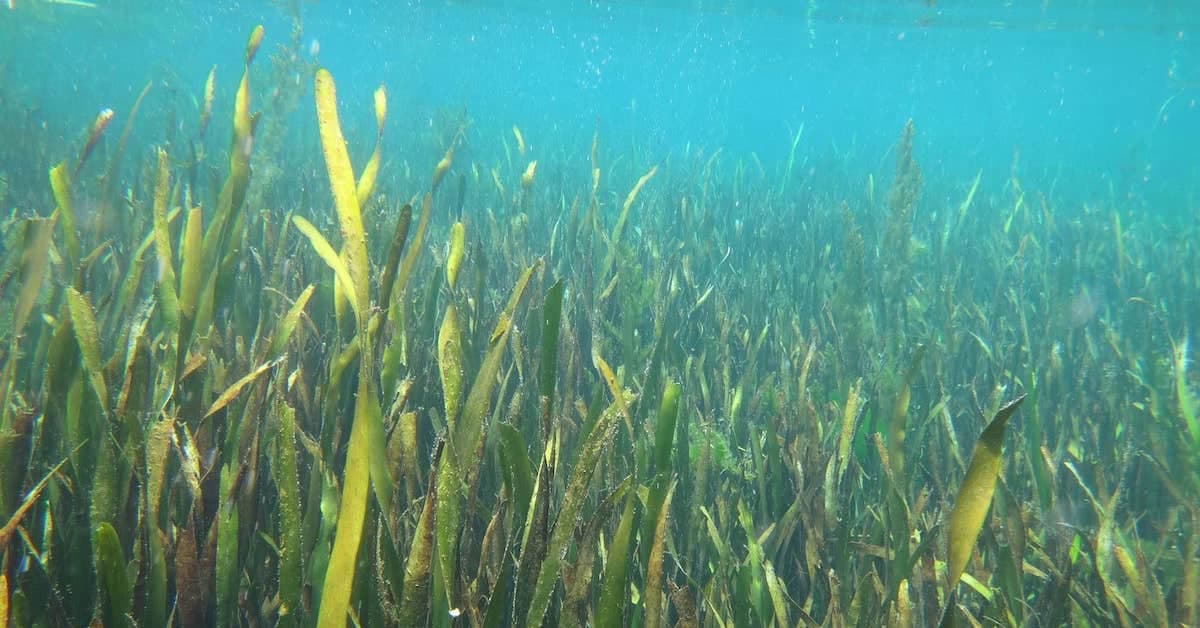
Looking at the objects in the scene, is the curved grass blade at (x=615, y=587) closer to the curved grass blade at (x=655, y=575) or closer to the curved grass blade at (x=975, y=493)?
the curved grass blade at (x=655, y=575)

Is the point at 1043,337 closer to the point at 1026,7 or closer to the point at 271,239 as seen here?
the point at 271,239

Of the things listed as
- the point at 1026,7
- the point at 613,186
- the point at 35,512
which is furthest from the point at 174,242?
the point at 1026,7

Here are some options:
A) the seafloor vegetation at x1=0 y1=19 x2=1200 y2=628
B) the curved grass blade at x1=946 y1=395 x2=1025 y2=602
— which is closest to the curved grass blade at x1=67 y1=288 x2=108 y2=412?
the seafloor vegetation at x1=0 y1=19 x2=1200 y2=628

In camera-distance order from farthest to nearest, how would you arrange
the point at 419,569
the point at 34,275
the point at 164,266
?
the point at 164,266, the point at 34,275, the point at 419,569

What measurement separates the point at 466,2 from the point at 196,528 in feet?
116

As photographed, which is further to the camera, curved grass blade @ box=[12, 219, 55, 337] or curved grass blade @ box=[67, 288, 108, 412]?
curved grass blade @ box=[12, 219, 55, 337]

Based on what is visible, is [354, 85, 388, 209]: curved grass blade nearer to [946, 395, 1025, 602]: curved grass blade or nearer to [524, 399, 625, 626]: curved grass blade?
[524, 399, 625, 626]: curved grass blade

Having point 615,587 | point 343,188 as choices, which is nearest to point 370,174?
point 343,188

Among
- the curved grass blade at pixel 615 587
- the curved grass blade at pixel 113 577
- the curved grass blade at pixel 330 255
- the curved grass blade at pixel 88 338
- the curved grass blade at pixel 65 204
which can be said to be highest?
the curved grass blade at pixel 65 204

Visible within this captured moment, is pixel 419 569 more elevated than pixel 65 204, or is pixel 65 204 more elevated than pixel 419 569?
pixel 65 204

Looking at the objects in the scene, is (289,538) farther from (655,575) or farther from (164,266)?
(164,266)

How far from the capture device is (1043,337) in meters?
5.00

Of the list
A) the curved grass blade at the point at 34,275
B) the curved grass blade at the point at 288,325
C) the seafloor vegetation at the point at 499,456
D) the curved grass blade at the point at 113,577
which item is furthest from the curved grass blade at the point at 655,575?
the curved grass blade at the point at 34,275

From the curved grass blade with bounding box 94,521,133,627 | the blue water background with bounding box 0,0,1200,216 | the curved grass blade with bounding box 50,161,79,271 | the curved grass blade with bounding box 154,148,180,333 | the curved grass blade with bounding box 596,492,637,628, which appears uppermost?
the blue water background with bounding box 0,0,1200,216
